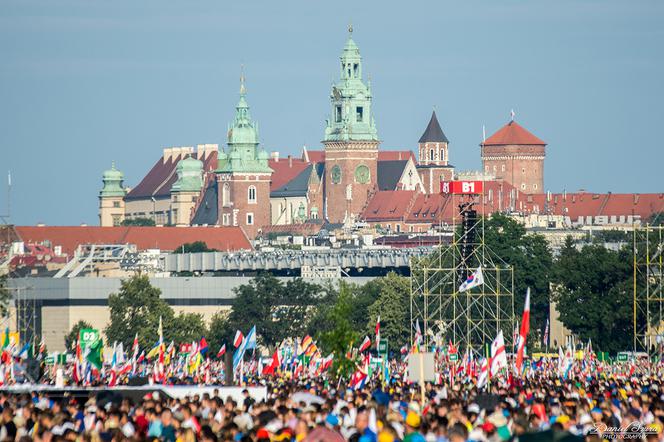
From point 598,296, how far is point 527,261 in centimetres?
1659

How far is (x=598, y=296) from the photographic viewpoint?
9981cm

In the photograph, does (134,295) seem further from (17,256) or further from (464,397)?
(464,397)

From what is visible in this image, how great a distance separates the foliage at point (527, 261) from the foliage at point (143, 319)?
1704 centimetres

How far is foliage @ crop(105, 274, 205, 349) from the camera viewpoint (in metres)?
113

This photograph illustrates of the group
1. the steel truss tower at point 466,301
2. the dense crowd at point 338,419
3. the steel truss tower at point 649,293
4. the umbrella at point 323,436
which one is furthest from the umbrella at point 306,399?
the steel truss tower at point 649,293

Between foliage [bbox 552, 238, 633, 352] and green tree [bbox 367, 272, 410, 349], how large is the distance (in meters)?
7.78

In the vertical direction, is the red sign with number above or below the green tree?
above

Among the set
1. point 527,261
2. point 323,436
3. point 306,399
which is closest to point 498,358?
point 306,399

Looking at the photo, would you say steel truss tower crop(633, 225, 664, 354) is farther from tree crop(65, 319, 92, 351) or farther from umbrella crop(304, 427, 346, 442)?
umbrella crop(304, 427, 346, 442)

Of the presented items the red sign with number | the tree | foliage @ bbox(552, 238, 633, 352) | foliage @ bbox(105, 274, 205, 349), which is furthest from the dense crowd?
the tree

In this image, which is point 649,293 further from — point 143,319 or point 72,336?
point 72,336

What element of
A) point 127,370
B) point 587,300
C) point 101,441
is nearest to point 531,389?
point 101,441

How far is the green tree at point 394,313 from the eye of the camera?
106 m

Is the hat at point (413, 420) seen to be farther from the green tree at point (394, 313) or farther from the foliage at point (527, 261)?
the foliage at point (527, 261)
